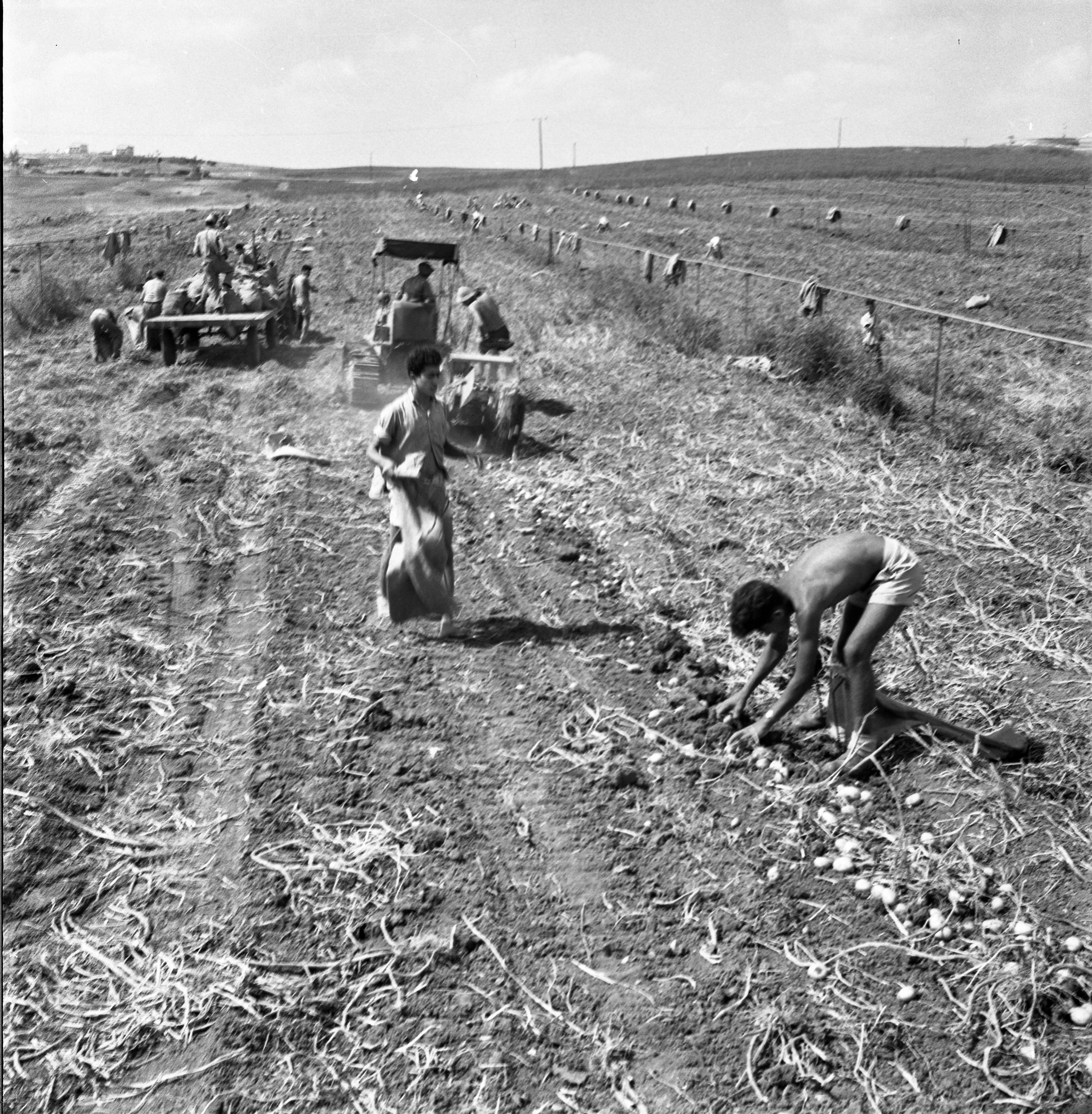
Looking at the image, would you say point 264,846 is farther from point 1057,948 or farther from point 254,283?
point 254,283

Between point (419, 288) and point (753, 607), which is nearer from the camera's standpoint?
point (753, 607)

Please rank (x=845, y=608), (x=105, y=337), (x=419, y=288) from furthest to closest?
(x=105, y=337) < (x=419, y=288) < (x=845, y=608)

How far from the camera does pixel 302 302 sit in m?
18.6

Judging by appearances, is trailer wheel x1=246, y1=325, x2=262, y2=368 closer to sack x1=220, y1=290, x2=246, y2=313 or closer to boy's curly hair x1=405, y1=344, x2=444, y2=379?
sack x1=220, y1=290, x2=246, y2=313

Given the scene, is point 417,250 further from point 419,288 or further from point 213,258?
point 213,258

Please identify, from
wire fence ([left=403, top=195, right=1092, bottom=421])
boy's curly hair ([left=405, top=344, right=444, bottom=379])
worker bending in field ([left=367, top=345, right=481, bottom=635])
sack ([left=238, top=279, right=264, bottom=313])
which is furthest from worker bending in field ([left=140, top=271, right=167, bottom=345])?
boy's curly hair ([left=405, top=344, right=444, bottom=379])

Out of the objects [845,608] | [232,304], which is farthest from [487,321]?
[845,608]

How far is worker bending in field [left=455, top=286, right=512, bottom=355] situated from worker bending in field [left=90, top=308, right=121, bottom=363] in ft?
17.9

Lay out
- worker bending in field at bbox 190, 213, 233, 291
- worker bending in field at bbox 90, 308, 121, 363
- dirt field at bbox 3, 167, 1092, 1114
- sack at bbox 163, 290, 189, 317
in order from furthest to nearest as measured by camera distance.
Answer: worker bending in field at bbox 190, 213, 233, 291
sack at bbox 163, 290, 189, 317
worker bending in field at bbox 90, 308, 121, 363
dirt field at bbox 3, 167, 1092, 1114

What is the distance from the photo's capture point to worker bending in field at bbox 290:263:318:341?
18.4 m

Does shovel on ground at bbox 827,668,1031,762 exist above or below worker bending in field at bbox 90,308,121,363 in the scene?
below

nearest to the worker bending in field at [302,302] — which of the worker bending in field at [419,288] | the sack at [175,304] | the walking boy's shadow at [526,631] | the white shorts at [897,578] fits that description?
the sack at [175,304]

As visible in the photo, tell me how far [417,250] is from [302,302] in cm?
481

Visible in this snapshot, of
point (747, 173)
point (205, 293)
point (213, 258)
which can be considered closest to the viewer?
point (205, 293)
